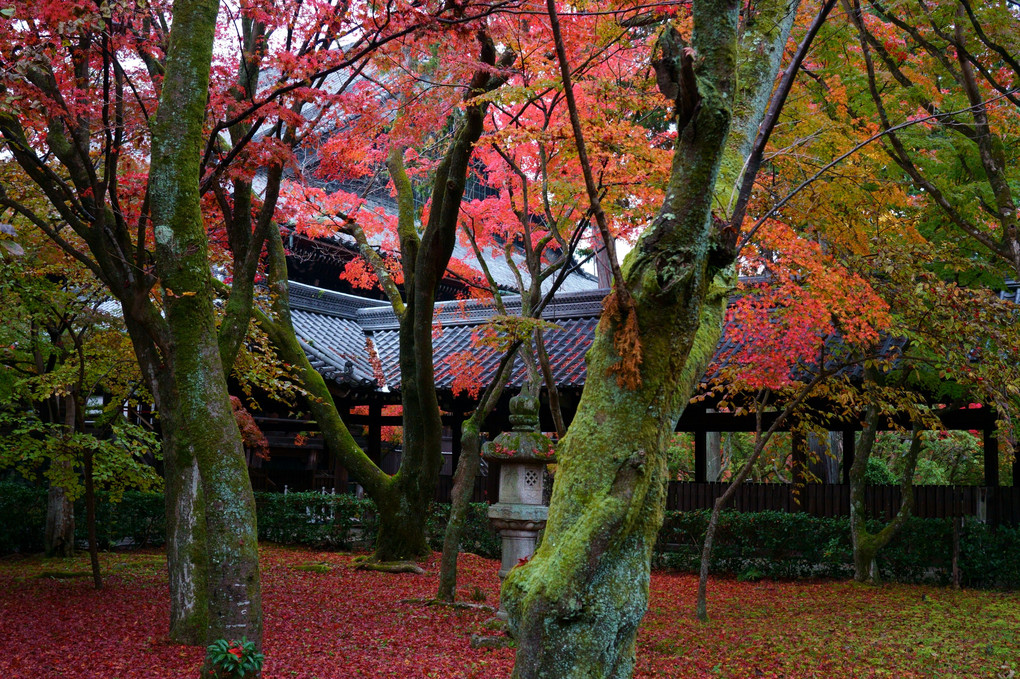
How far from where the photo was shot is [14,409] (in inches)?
446

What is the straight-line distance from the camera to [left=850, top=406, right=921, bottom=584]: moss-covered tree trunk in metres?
12.0

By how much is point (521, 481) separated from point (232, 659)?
440 centimetres

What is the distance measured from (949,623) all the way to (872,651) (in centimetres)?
210

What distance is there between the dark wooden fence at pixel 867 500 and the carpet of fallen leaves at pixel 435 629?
1.74 meters

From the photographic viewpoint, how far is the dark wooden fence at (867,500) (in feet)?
42.0

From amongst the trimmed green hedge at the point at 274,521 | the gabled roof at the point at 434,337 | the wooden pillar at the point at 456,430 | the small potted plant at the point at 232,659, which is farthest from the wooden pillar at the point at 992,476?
the small potted plant at the point at 232,659

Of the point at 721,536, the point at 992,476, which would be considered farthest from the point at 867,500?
the point at 721,536

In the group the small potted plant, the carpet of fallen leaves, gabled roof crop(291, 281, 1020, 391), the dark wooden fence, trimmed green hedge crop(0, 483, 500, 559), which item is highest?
gabled roof crop(291, 281, 1020, 391)

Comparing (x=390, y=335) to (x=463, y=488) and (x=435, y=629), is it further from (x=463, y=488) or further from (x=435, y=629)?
(x=435, y=629)

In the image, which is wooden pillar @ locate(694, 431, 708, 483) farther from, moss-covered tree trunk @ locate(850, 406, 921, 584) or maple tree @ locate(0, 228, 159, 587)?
maple tree @ locate(0, 228, 159, 587)

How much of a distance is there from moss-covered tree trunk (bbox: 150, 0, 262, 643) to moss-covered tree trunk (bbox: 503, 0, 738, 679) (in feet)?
6.53

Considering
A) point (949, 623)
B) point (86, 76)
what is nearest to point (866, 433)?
point (949, 623)

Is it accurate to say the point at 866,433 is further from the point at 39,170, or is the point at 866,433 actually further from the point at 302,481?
the point at 302,481

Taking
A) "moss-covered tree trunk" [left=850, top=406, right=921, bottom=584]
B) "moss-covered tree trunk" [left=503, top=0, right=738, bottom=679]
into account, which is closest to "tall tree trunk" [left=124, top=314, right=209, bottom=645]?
"moss-covered tree trunk" [left=503, top=0, right=738, bottom=679]
